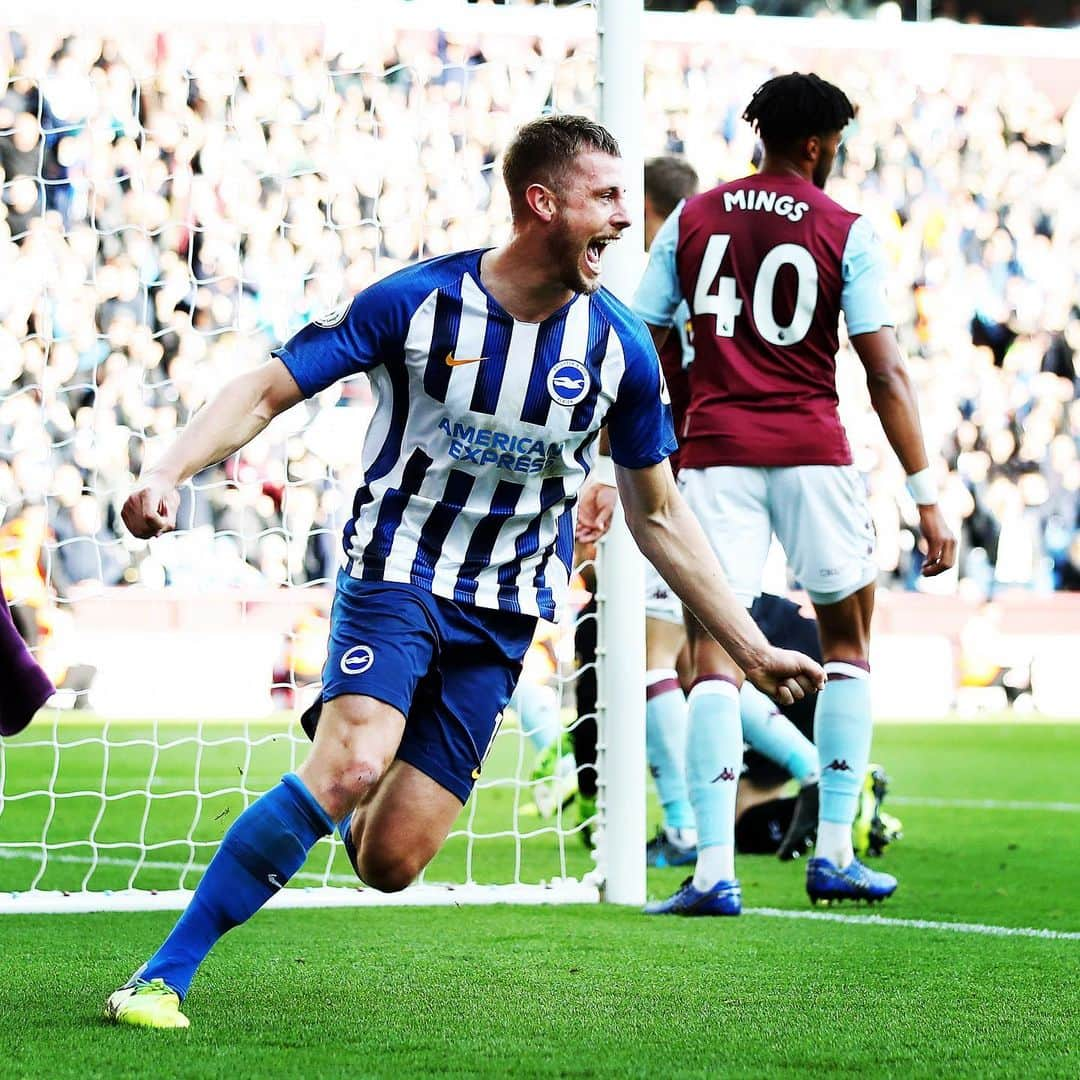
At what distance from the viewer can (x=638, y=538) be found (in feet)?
10.6

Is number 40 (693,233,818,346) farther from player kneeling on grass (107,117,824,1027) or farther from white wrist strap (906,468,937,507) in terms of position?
player kneeling on grass (107,117,824,1027)

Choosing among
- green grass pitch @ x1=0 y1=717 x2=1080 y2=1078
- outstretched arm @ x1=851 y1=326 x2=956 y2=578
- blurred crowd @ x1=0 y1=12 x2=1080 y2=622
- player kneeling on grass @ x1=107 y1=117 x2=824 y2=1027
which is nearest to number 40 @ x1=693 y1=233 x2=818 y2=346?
outstretched arm @ x1=851 y1=326 x2=956 y2=578

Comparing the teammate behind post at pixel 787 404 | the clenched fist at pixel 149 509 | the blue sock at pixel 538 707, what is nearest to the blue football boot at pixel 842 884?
the teammate behind post at pixel 787 404

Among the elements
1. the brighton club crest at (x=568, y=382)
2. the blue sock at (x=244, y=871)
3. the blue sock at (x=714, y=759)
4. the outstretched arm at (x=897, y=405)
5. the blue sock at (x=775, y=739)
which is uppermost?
the brighton club crest at (x=568, y=382)

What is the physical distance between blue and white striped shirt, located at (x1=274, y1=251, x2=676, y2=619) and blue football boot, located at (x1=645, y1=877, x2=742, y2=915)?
133cm

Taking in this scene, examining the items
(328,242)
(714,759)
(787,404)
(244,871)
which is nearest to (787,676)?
(244,871)

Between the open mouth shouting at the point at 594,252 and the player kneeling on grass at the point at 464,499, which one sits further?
the open mouth shouting at the point at 594,252

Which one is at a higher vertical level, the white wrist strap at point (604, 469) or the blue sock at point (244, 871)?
the white wrist strap at point (604, 469)

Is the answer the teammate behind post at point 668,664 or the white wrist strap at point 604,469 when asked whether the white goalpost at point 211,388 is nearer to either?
the white wrist strap at point 604,469

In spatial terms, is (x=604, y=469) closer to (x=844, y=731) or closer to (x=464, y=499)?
(x=844, y=731)

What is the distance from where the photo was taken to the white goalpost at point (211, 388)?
4762 mm

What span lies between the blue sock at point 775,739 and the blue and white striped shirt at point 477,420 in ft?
8.32

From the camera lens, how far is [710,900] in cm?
427

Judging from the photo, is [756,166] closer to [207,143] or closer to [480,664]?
[480,664]
